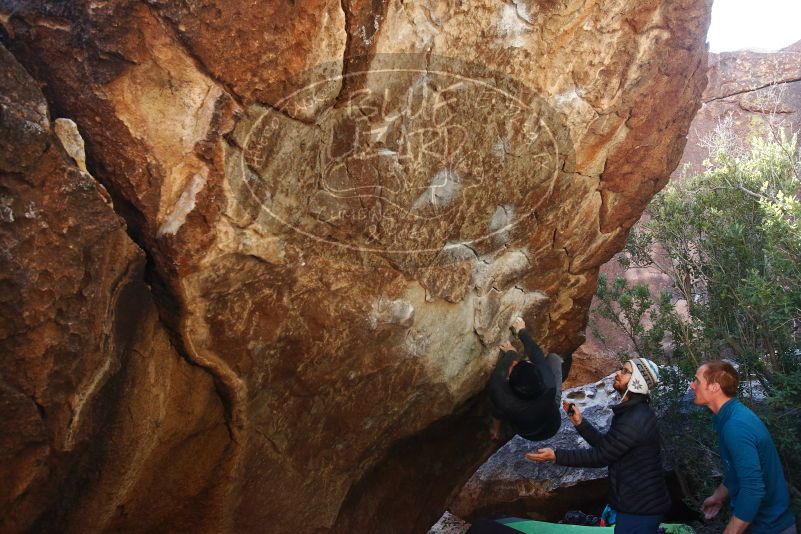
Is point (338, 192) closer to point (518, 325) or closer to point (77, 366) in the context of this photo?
point (77, 366)

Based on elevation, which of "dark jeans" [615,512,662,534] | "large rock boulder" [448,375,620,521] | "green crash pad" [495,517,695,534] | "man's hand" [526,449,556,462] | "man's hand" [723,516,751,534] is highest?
"man's hand" [526,449,556,462]

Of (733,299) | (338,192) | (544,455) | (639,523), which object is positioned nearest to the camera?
(338,192)

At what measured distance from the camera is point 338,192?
155 inches

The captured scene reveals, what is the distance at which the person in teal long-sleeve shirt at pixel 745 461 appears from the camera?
10.8ft

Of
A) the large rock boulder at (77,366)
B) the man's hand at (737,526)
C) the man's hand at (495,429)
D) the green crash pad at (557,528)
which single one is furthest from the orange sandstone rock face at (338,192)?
the man's hand at (737,526)

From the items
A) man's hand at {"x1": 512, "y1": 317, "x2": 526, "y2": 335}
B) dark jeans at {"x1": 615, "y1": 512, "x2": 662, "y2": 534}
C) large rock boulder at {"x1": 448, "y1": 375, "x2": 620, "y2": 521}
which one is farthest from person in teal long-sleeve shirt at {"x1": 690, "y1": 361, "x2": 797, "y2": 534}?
large rock boulder at {"x1": 448, "y1": 375, "x2": 620, "y2": 521}

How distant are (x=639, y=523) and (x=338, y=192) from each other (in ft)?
8.60

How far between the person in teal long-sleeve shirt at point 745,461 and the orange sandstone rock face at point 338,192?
1.87 metres

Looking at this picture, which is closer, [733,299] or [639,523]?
[639,523]

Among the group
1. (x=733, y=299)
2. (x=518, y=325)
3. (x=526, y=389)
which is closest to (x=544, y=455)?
(x=526, y=389)

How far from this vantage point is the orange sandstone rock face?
A: 320 centimetres

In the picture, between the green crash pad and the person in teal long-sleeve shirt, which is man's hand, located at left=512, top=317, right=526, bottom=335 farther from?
the person in teal long-sleeve shirt

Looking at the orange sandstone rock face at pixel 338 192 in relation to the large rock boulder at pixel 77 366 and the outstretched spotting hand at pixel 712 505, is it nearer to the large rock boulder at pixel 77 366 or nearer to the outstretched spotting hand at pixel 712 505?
the large rock boulder at pixel 77 366

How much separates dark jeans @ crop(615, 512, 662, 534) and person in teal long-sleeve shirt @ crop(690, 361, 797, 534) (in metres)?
0.58
